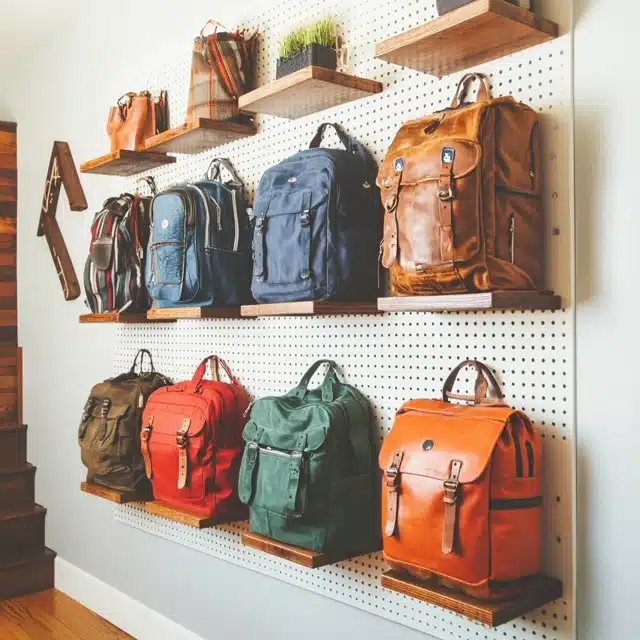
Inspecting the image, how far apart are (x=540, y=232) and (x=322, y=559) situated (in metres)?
1.04

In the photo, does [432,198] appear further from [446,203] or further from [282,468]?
[282,468]

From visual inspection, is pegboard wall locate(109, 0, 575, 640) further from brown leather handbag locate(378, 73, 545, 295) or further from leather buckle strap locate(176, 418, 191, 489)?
leather buckle strap locate(176, 418, 191, 489)

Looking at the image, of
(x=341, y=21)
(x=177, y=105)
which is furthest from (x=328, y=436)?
(x=177, y=105)

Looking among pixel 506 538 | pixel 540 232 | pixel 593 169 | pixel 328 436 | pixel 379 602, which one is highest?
pixel 593 169

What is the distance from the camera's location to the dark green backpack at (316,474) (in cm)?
208

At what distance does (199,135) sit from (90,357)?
59.1 inches

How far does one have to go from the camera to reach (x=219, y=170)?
2832 mm

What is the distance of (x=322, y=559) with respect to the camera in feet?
6.80

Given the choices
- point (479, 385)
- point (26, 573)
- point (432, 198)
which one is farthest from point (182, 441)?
point (26, 573)

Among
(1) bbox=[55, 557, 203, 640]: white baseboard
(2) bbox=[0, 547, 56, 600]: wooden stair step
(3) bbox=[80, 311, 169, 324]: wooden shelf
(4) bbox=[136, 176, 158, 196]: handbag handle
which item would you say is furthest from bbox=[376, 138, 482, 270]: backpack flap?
(2) bbox=[0, 547, 56, 600]: wooden stair step

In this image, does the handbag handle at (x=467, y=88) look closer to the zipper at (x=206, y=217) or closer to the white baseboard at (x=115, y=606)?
the zipper at (x=206, y=217)

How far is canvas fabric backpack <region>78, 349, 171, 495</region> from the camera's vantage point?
9.71ft

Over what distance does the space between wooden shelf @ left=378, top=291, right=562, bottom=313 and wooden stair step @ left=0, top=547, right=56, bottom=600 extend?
3.07m

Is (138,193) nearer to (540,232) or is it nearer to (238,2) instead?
(238,2)
